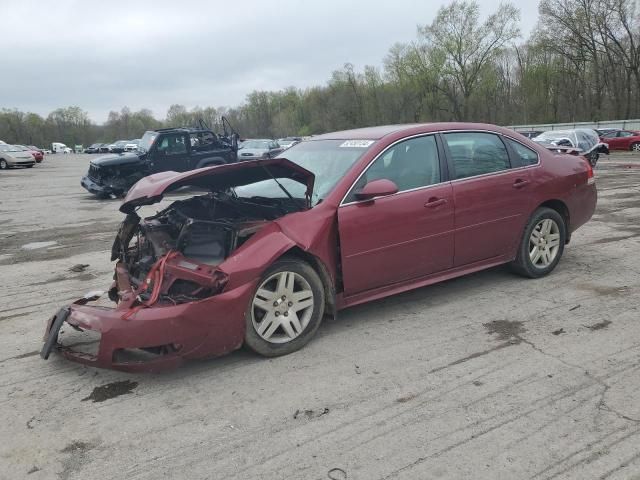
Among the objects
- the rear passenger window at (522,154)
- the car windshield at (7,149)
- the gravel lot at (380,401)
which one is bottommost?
the gravel lot at (380,401)

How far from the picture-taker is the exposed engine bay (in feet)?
12.1

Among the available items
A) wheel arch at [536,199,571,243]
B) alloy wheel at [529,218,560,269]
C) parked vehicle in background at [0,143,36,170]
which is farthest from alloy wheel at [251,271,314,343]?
parked vehicle in background at [0,143,36,170]

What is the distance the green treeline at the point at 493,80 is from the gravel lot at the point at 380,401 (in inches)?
2101

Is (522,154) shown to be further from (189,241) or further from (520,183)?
(189,241)

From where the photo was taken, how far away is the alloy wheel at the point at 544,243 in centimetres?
545

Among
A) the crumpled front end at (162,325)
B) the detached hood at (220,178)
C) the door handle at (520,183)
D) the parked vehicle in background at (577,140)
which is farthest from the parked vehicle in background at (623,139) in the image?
the crumpled front end at (162,325)

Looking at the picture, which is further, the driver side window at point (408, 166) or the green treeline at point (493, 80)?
the green treeline at point (493, 80)

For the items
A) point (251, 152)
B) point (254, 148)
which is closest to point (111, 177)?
point (251, 152)

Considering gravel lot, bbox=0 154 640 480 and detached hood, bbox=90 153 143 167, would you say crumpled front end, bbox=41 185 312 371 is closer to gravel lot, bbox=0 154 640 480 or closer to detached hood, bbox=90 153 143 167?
gravel lot, bbox=0 154 640 480

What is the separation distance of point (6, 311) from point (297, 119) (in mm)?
93427

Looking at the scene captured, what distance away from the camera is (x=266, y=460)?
8.91ft

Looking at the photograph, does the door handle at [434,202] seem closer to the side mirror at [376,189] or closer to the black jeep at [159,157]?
the side mirror at [376,189]

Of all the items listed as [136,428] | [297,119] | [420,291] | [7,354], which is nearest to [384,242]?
[420,291]

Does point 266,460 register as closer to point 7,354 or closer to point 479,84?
point 7,354
